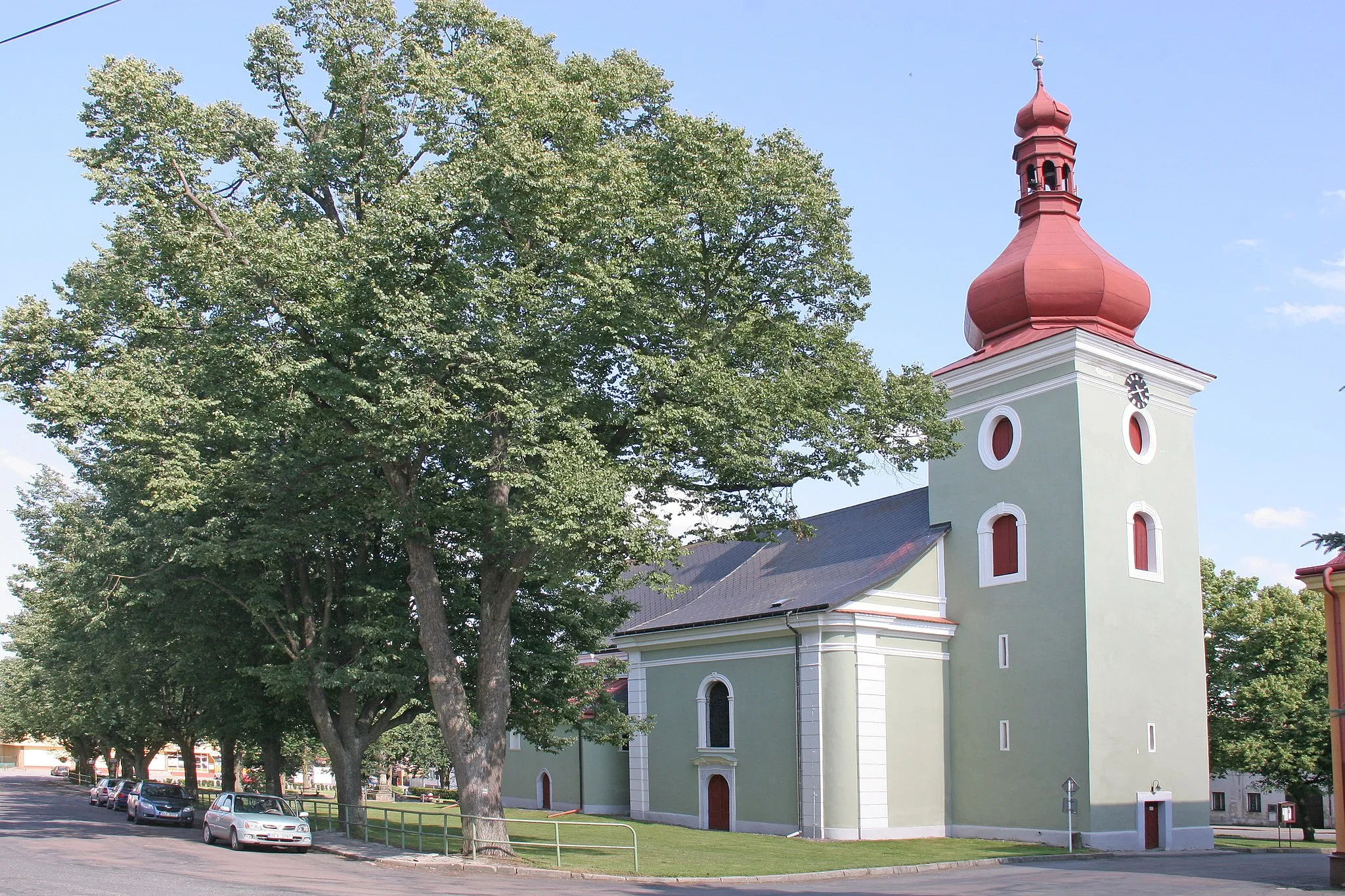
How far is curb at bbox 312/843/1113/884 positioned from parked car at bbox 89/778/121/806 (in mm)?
25287

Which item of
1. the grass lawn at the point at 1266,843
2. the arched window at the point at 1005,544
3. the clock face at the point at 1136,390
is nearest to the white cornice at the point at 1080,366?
the clock face at the point at 1136,390

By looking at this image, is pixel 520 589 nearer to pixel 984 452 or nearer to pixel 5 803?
pixel 984 452

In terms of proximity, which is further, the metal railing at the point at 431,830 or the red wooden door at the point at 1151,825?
the red wooden door at the point at 1151,825

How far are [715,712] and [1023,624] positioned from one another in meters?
10.6

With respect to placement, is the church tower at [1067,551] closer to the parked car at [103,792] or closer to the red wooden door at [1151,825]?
the red wooden door at [1151,825]

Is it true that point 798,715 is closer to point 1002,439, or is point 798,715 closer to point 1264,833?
point 1002,439

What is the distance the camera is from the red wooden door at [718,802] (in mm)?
35875

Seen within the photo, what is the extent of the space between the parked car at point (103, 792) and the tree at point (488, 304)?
27556mm

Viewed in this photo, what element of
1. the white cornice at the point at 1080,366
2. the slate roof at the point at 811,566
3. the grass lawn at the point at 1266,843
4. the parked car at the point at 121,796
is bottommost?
the grass lawn at the point at 1266,843

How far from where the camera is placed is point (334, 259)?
2055 cm

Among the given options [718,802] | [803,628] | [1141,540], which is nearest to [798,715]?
[803,628]

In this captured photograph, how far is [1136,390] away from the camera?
3303cm

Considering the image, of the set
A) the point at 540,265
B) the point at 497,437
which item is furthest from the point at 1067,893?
the point at 540,265

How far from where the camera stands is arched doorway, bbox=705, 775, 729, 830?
118 ft
